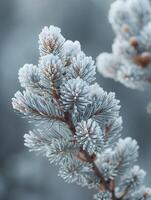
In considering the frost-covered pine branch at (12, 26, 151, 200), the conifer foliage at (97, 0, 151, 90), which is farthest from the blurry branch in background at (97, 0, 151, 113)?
the frost-covered pine branch at (12, 26, 151, 200)

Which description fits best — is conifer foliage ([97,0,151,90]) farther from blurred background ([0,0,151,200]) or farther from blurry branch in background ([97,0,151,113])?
blurred background ([0,0,151,200])

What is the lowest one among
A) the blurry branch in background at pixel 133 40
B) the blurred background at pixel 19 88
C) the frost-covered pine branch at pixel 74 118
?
the frost-covered pine branch at pixel 74 118

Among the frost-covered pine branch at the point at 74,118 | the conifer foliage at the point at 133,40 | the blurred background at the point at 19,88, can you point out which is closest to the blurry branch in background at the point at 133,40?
the conifer foliage at the point at 133,40

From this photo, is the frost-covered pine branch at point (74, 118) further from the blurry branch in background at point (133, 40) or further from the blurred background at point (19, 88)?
the blurred background at point (19, 88)

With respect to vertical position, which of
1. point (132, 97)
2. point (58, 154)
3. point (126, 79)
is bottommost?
point (58, 154)

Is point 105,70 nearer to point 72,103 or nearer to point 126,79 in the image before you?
point 126,79

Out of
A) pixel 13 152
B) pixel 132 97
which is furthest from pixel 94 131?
pixel 132 97

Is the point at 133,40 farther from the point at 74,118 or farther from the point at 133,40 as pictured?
the point at 74,118
